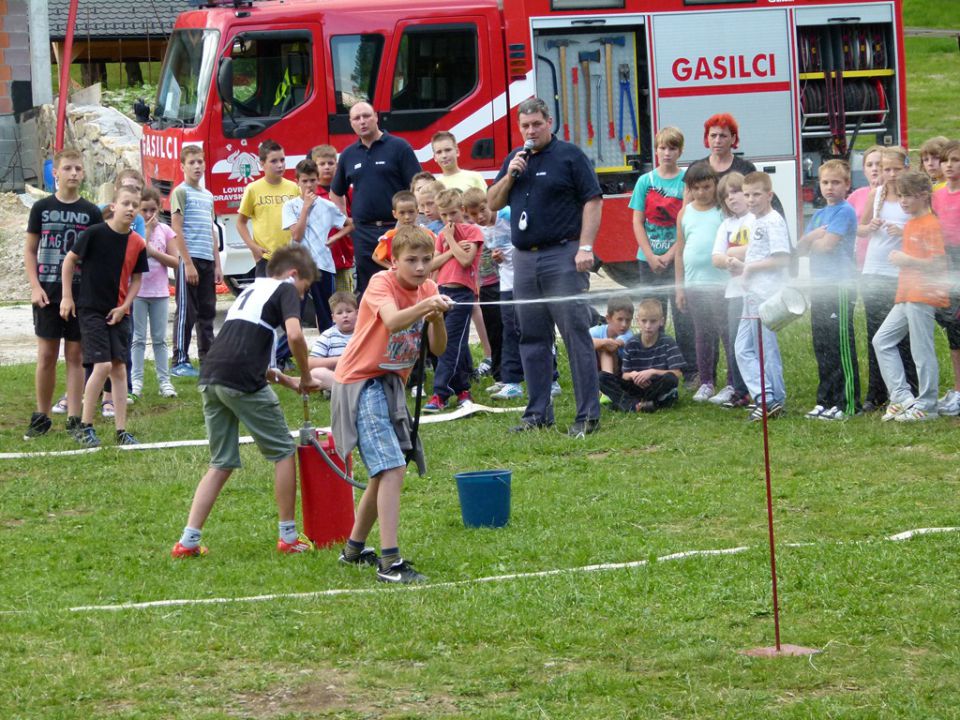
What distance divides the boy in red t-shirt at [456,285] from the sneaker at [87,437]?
240 centimetres

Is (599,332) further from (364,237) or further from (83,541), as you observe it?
(83,541)

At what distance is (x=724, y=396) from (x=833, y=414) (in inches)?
35.4

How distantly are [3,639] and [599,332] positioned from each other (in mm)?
6046

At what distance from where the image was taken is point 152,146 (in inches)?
654

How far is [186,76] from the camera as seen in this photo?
15.9 metres

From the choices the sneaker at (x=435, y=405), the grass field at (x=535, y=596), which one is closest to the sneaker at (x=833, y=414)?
the grass field at (x=535, y=596)

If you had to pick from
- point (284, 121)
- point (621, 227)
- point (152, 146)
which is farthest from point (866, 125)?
point (152, 146)

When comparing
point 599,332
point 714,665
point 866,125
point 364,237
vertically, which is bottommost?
point 714,665

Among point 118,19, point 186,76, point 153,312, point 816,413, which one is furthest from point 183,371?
point 118,19

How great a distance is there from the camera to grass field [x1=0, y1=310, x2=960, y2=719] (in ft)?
16.8

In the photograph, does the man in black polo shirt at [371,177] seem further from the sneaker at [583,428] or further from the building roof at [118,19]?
the building roof at [118,19]

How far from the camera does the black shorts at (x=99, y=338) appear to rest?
392 inches

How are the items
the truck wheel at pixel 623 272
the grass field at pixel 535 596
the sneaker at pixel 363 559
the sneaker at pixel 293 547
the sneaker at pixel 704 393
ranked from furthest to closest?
the truck wheel at pixel 623 272, the sneaker at pixel 704 393, the sneaker at pixel 293 547, the sneaker at pixel 363 559, the grass field at pixel 535 596

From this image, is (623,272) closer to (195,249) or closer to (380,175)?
(380,175)
